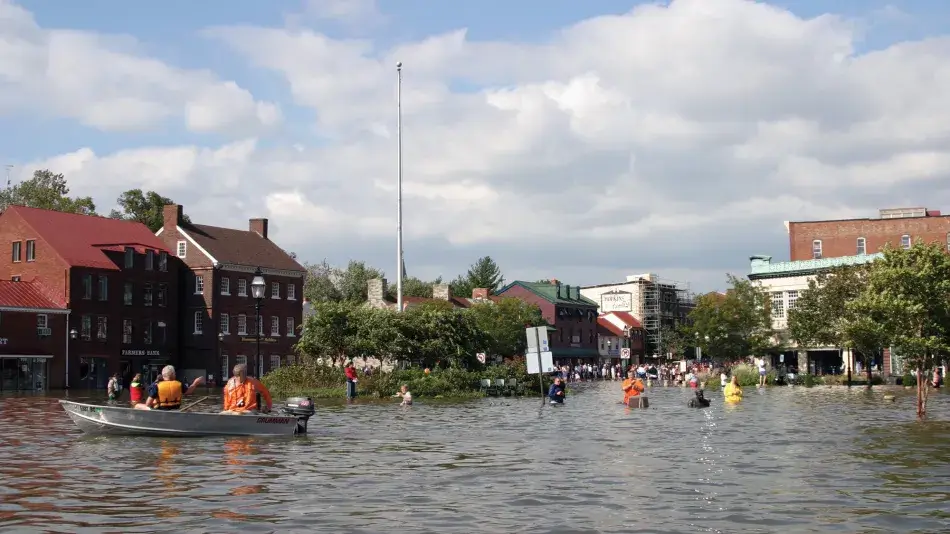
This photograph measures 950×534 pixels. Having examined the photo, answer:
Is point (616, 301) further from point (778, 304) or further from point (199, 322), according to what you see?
point (199, 322)

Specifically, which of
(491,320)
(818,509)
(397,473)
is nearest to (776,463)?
(818,509)

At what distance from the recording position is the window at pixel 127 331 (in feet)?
270

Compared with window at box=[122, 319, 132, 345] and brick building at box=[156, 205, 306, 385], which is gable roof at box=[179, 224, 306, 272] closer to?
brick building at box=[156, 205, 306, 385]

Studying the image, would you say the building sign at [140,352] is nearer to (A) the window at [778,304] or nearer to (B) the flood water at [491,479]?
(B) the flood water at [491,479]

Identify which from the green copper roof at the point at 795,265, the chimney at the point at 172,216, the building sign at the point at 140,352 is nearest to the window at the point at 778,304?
the green copper roof at the point at 795,265

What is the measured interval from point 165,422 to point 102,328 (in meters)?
55.1

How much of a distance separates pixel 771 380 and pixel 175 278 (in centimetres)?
4722

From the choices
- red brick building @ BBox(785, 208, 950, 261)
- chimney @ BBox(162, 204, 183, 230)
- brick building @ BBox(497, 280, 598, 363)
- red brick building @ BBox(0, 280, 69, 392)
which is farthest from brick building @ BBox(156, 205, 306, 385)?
red brick building @ BBox(785, 208, 950, 261)

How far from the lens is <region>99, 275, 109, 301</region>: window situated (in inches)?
3159

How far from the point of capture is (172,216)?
9138 centimetres

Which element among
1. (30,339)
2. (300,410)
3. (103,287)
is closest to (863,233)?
(103,287)

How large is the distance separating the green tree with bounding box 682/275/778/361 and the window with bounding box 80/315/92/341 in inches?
2107

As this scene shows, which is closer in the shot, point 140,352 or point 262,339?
point 140,352

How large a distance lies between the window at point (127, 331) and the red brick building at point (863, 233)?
65.1m
